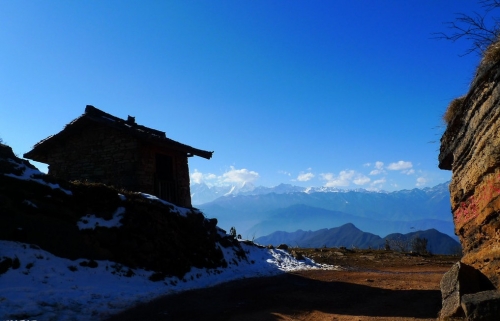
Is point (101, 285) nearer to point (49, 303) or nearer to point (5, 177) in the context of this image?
point (49, 303)

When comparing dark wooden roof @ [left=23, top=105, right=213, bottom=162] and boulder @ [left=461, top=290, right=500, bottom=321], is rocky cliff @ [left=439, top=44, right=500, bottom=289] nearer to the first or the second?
boulder @ [left=461, top=290, right=500, bottom=321]

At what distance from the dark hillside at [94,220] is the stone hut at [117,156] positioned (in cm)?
408

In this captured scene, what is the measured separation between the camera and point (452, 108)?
25.6 feet

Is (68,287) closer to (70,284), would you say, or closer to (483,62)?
(70,284)

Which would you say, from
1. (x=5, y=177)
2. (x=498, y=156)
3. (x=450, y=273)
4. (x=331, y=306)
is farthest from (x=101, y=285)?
(x=498, y=156)

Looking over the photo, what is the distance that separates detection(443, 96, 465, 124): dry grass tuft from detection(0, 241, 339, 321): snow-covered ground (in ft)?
26.5

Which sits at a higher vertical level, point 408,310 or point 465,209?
point 465,209

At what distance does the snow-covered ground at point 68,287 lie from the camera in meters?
6.64

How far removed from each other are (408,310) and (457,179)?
2.95 meters

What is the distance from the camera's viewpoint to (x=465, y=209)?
728cm

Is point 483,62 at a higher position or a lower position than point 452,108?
higher

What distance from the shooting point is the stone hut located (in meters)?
17.2

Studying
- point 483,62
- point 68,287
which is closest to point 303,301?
point 68,287

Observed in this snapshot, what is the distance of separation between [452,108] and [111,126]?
14.7 meters
